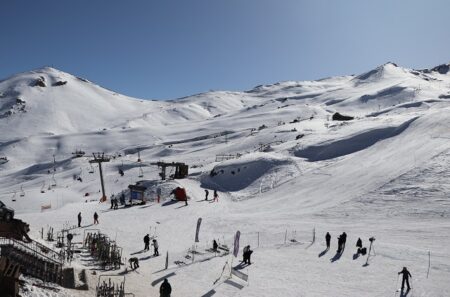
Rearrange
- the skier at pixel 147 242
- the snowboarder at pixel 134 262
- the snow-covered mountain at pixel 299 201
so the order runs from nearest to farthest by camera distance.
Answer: the snow-covered mountain at pixel 299 201, the snowboarder at pixel 134 262, the skier at pixel 147 242

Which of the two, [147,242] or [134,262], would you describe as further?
[147,242]

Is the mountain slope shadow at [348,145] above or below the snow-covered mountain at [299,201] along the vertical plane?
above

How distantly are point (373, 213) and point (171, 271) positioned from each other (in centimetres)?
1918

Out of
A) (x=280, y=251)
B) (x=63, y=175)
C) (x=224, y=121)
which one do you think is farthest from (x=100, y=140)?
(x=280, y=251)

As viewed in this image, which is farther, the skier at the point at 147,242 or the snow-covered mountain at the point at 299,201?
the skier at the point at 147,242

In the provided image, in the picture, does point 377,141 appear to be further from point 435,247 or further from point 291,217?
point 435,247

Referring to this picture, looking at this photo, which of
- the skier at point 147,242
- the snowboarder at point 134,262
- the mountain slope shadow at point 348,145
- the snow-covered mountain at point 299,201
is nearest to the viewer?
the snow-covered mountain at point 299,201

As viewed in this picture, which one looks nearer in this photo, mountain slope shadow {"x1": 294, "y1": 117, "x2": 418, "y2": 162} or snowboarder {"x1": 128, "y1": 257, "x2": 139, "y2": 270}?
snowboarder {"x1": 128, "y1": 257, "x2": 139, "y2": 270}

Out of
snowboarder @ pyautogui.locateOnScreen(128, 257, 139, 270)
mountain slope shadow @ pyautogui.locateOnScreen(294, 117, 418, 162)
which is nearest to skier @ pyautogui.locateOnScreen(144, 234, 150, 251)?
snowboarder @ pyautogui.locateOnScreen(128, 257, 139, 270)

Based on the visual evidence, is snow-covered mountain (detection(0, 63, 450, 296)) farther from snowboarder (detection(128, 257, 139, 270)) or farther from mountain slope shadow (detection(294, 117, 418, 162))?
snowboarder (detection(128, 257, 139, 270))

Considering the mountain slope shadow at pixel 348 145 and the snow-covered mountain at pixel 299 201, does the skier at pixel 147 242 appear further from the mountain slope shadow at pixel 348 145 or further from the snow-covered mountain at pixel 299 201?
the mountain slope shadow at pixel 348 145

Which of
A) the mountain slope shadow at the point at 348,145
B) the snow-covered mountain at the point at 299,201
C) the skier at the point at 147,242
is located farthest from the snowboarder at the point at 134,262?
the mountain slope shadow at the point at 348,145

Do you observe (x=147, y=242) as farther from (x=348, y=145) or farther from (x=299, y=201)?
(x=348, y=145)

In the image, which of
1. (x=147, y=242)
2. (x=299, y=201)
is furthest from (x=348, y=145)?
(x=147, y=242)
